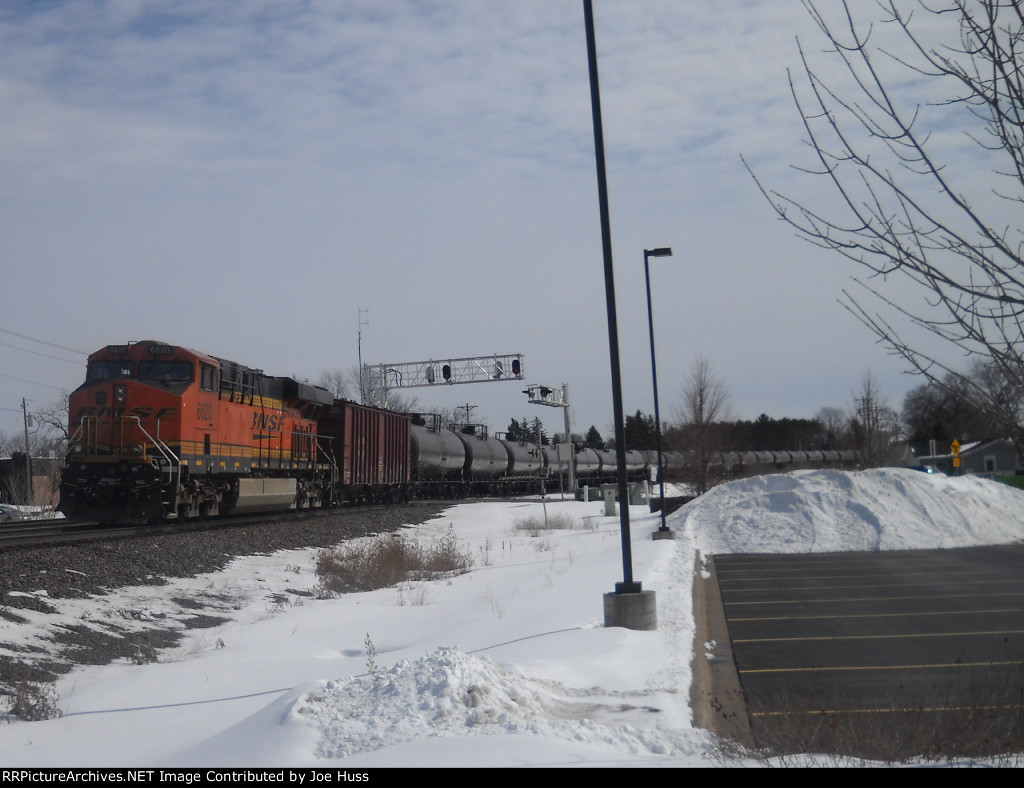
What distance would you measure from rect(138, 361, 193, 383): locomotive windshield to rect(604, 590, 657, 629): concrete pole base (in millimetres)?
14040

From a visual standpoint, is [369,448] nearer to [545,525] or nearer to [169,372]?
[545,525]

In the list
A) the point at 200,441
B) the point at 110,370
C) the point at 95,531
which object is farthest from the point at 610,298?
the point at 110,370

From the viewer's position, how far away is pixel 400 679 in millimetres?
6332

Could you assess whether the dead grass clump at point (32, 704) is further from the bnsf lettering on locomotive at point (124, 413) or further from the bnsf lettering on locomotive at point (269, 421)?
the bnsf lettering on locomotive at point (269, 421)

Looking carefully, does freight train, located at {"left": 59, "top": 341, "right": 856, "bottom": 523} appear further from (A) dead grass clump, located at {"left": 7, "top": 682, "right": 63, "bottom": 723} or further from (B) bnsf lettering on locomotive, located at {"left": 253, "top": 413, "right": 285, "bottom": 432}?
(A) dead grass clump, located at {"left": 7, "top": 682, "right": 63, "bottom": 723}

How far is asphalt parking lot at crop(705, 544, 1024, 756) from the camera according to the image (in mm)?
5832

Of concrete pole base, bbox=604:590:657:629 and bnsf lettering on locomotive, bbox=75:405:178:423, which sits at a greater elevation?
bnsf lettering on locomotive, bbox=75:405:178:423

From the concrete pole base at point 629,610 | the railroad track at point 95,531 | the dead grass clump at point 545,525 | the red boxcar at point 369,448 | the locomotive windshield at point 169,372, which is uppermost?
the locomotive windshield at point 169,372

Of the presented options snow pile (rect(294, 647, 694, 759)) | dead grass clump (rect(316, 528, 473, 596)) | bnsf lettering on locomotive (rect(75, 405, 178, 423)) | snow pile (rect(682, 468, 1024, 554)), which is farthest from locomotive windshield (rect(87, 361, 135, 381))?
snow pile (rect(294, 647, 694, 759))

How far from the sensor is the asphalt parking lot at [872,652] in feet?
19.1

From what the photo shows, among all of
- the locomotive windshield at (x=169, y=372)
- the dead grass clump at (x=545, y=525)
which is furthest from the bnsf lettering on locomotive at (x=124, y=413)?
the dead grass clump at (x=545, y=525)

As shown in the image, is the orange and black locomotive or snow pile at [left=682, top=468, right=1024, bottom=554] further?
snow pile at [left=682, top=468, right=1024, bottom=554]

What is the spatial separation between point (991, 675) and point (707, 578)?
786 cm

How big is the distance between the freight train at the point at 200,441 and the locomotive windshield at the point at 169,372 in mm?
23
